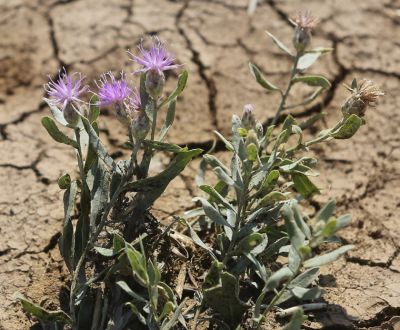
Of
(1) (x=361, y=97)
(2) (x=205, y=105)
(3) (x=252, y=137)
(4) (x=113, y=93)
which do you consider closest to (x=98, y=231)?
(4) (x=113, y=93)

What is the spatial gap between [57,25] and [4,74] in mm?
603

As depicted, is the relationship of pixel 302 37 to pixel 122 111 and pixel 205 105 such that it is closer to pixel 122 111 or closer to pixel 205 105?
pixel 122 111

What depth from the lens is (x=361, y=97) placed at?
2.81 m

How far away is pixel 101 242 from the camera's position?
2.84 metres

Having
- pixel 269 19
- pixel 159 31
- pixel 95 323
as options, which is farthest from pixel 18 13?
pixel 95 323

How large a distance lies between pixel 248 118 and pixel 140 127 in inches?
17.5

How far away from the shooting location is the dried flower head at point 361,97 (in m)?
2.79

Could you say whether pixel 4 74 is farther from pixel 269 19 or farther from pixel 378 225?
pixel 378 225

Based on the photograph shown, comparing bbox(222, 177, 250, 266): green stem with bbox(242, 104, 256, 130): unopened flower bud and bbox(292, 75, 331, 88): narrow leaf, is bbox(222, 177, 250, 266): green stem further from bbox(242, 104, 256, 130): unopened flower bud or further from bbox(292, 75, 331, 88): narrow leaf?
bbox(292, 75, 331, 88): narrow leaf

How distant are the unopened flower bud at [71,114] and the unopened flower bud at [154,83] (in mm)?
303

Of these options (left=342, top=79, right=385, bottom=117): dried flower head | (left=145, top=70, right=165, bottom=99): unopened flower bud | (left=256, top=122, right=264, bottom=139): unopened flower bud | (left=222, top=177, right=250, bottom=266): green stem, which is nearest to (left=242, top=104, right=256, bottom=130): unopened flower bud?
(left=256, top=122, right=264, bottom=139): unopened flower bud

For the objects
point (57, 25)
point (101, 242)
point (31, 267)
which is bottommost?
A: point (31, 267)

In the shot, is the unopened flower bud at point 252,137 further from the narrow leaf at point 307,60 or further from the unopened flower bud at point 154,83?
the narrow leaf at point 307,60

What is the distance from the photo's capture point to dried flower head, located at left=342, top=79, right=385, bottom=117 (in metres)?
2.79
